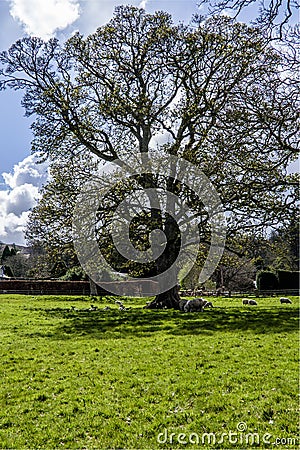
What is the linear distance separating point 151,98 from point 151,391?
51.6 feet

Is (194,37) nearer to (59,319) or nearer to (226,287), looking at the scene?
(59,319)

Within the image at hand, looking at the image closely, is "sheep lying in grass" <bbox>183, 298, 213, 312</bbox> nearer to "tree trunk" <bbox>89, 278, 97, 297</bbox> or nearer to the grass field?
the grass field

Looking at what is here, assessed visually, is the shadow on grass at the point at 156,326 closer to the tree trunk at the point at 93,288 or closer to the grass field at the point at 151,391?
the grass field at the point at 151,391

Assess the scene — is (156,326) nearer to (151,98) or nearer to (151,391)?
(151,391)

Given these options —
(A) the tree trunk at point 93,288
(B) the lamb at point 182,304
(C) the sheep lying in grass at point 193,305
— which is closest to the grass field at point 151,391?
(C) the sheep lying in grass at point 193,305

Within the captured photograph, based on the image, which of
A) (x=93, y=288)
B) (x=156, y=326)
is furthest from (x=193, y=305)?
(x=93, y=288)

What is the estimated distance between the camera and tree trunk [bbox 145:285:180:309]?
59.7ft

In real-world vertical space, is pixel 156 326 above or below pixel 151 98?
below

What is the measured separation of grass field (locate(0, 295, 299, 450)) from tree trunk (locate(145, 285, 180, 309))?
27.0 ft

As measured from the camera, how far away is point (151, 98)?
18.7 metres

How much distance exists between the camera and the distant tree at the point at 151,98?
51.8ft

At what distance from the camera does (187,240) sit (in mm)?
17406

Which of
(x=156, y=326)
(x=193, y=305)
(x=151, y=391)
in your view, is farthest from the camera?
(x=193, y=305)

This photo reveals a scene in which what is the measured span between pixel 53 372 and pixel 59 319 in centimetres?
753
